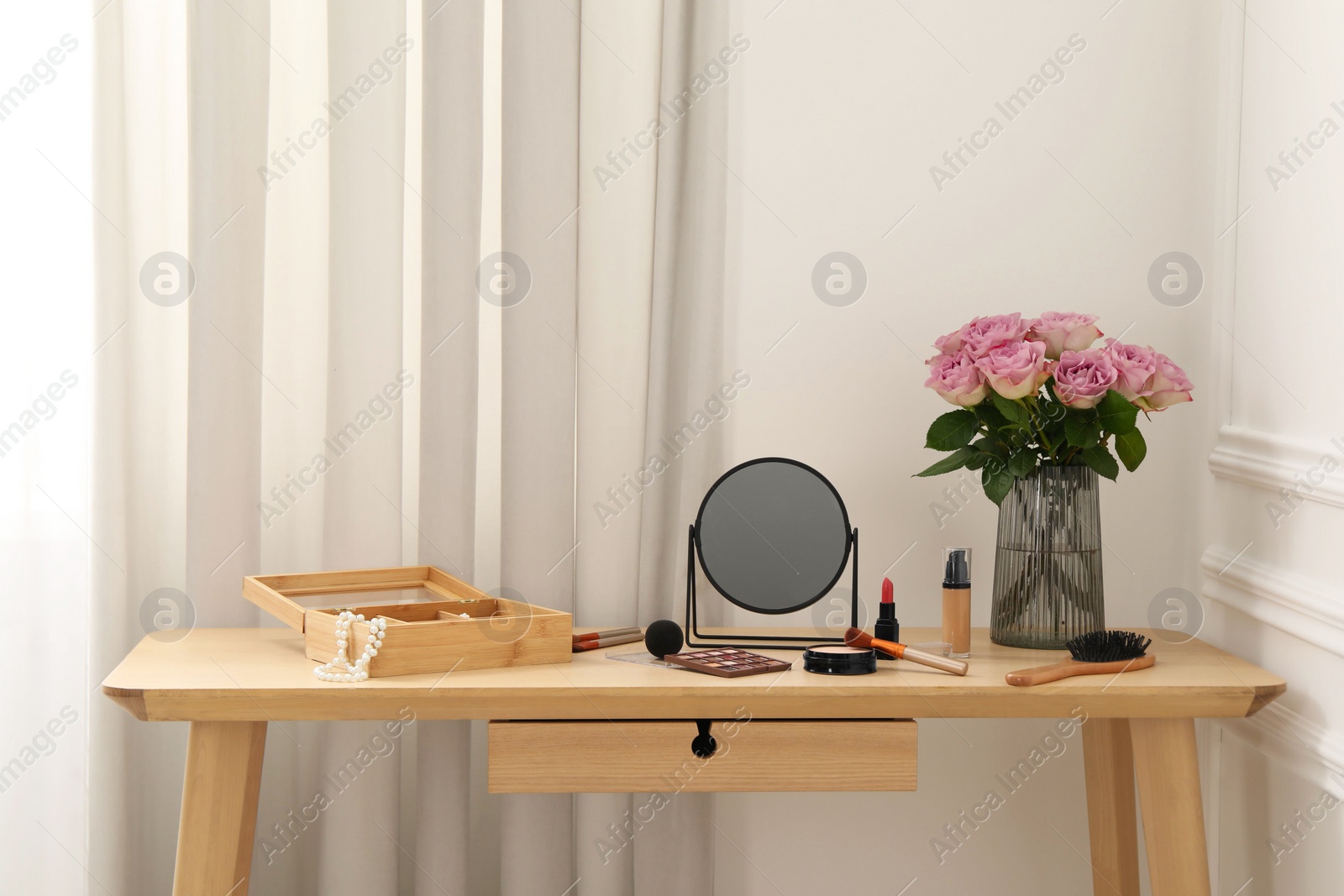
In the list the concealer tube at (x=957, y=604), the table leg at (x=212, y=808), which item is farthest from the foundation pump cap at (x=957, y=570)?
the table leg at (x=212, y=808)

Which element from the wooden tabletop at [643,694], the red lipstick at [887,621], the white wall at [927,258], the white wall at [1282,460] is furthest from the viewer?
the white wall at [927,258]

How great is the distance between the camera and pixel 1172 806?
4.18ft

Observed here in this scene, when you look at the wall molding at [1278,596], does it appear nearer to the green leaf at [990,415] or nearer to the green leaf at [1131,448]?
the green leaf at [1131,448]

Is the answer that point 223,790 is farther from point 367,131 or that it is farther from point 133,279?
point 367,131

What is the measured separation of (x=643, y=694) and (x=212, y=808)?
1.83ft

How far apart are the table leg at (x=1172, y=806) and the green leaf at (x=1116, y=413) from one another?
0.41 m

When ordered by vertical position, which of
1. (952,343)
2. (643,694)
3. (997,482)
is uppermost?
(952,343)

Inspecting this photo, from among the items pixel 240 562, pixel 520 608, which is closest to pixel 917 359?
pixel 520 608

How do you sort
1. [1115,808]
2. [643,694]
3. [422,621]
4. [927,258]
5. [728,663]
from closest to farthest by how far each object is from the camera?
[643,694]
[728,663]
[422,621]
[1115,808]
[927,258]

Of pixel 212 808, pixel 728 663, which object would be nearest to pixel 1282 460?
pixel 728 663

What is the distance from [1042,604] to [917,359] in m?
0.48

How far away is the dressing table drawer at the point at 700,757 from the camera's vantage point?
1.25m

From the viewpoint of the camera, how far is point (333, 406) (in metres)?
1.61

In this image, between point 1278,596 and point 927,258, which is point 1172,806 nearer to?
point 1278,596
